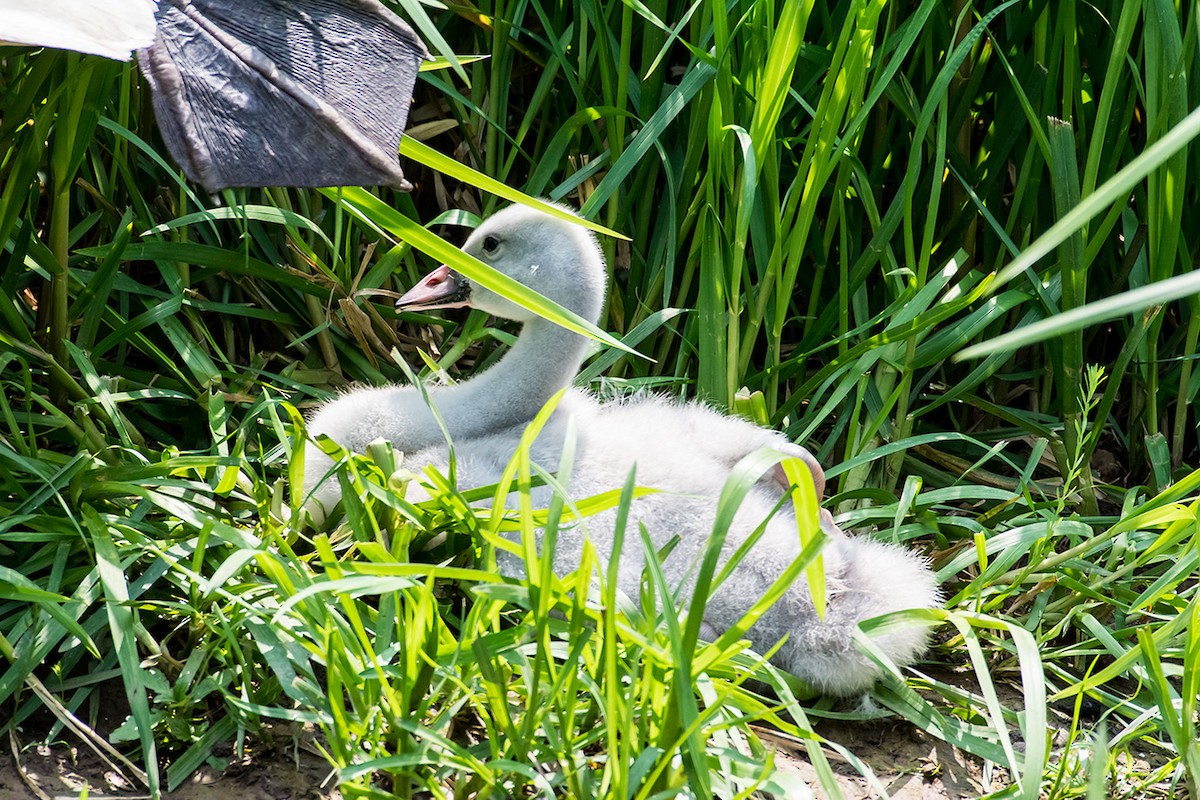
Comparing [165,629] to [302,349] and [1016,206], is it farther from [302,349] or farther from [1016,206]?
[1016,206]

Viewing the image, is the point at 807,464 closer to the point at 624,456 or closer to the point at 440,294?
the point at 624,456

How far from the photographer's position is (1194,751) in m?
1.59

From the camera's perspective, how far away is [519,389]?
7.07ft

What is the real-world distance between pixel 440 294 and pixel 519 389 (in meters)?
0.25

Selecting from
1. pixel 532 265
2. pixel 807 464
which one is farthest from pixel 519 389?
pixel 807 464

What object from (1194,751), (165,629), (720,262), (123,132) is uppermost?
(123,132)

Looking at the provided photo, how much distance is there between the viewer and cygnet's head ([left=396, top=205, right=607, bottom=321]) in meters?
2.17

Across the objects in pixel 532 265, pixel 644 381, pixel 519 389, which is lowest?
pixel 644 381

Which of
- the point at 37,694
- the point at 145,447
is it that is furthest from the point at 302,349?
the point at 37,694

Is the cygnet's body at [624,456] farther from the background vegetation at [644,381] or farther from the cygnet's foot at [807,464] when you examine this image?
the background vegetation at [644,381]

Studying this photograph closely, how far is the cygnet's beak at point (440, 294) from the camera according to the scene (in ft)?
7.42

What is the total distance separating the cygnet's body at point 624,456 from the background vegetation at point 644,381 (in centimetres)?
11

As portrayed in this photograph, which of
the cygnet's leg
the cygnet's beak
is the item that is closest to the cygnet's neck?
the cygnet's beak

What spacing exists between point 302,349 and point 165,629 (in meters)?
0.89
